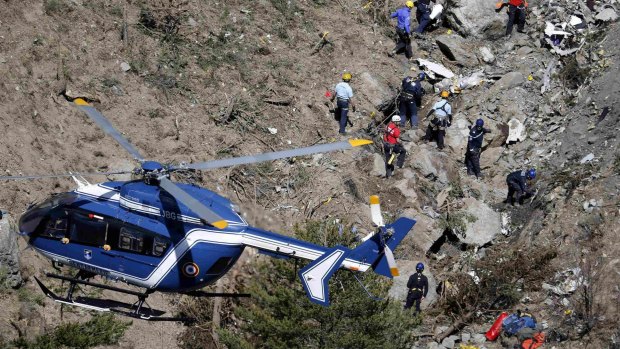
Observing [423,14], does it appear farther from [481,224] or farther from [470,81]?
[481,224]

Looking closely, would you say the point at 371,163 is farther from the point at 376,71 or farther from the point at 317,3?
the point at 317,3

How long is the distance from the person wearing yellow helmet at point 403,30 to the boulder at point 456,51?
1.04 meters

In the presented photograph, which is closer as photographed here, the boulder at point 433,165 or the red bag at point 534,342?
the red bag at point 534,342

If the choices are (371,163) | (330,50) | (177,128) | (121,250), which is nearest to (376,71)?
(330,50)

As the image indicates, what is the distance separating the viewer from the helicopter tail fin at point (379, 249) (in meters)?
17.0

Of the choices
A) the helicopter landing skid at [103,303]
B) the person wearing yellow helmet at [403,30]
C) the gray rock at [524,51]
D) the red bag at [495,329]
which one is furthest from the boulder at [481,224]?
the helicopter landing skid at [103,303]

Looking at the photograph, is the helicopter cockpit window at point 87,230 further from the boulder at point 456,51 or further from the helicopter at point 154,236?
the boulder at point 456,51

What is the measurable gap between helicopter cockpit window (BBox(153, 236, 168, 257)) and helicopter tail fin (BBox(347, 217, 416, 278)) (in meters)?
3.03

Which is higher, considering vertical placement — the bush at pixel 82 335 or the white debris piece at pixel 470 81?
the bush at pixel 82 335

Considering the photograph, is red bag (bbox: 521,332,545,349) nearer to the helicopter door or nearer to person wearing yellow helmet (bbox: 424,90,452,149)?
person wearing yellow helmet (bbox: 424,90,452,149)

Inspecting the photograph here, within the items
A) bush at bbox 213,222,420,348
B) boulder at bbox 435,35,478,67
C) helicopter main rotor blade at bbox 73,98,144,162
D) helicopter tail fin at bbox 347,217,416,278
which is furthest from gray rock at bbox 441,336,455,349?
boulder at bbox 435,35,478,67

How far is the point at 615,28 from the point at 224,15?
1086cm

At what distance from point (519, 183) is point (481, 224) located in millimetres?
1372

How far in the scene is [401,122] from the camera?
2680 centimetres
